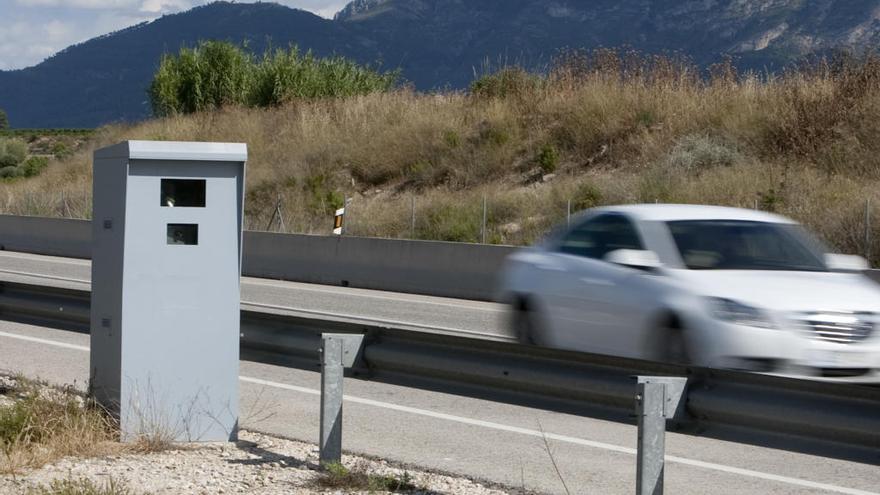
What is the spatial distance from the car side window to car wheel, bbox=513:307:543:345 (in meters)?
0.69

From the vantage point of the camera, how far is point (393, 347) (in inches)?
322

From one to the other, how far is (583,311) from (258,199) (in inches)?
1151

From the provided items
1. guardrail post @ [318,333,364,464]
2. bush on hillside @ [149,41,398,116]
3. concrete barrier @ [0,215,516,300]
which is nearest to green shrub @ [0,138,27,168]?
bush on hillside @ [149,41,398,116]

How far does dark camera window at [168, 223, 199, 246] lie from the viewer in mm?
8117

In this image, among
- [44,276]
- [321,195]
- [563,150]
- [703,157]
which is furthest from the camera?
[321,195]

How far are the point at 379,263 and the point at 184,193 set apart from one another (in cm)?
1569

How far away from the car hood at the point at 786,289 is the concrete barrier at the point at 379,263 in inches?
419

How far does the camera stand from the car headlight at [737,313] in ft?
32.4

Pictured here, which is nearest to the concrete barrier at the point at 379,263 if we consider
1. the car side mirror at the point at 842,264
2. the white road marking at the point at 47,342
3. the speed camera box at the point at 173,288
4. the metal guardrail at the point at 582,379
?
the white road marking at the point at 47,342

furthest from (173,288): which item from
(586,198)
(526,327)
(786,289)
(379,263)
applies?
(586,198)

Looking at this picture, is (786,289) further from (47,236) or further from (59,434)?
(47,236)

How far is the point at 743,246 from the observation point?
11234mm

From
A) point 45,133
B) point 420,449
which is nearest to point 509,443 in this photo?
point 420,449

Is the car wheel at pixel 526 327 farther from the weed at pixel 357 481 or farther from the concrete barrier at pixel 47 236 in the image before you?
the concrete barrier at pixel 47 236
